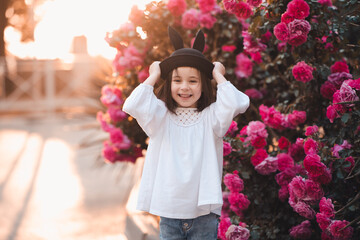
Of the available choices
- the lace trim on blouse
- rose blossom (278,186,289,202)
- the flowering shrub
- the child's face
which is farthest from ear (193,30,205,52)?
rose blossom (278,186,289,202)

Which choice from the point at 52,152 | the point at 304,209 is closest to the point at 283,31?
the point at 304,209

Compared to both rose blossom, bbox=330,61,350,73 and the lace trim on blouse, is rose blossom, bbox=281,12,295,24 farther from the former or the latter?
the lace trim on blouse

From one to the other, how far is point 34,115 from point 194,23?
7287 mm

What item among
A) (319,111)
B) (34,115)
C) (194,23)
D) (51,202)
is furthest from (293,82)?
(34,115)

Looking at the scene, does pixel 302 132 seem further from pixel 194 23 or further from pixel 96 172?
pixel 96 172

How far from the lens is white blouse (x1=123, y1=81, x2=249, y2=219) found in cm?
174

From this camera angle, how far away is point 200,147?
1.78 metres

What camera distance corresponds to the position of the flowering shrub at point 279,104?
2.05m

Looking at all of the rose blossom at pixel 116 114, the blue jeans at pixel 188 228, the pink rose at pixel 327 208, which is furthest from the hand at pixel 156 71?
the rose blossom at pixel 116 114

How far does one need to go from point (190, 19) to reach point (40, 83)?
28.3ft

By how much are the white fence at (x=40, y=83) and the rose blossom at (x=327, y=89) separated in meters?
7.91

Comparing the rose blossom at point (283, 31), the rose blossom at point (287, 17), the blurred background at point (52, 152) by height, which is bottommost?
the blurred background at point (52, 152)

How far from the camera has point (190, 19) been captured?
9.20ft

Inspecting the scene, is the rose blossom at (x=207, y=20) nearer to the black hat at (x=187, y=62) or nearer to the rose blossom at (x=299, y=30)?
the rose blossom at (x=299, y=30)
